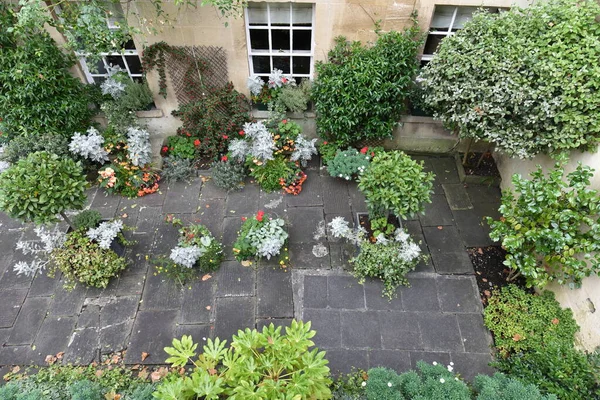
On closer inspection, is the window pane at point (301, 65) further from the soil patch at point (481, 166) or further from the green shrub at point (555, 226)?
the green shrub at point (555, 226)

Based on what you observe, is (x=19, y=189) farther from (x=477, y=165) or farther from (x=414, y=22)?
(x=477, y=165)

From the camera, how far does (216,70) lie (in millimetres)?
6152

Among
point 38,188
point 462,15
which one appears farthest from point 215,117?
point 462,15

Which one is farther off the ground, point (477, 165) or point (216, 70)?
point (216, 70)

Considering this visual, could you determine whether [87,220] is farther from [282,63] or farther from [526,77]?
[526,77]

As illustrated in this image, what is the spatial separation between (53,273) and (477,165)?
22.5ft

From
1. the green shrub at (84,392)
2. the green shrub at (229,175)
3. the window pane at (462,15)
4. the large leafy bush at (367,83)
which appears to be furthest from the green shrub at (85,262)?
the window pane at (462,15)

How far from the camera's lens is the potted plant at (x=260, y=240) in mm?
5004

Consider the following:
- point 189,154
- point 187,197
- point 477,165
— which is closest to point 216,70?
point 189,154

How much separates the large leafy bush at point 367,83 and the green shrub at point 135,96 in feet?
9.59

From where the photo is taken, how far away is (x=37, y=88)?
5293 millimetres

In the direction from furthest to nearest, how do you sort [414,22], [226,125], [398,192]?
[226,125]
[414,22]
[398,192]

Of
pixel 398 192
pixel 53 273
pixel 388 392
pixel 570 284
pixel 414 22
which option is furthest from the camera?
pixel 414 22

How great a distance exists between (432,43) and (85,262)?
6060 mm
